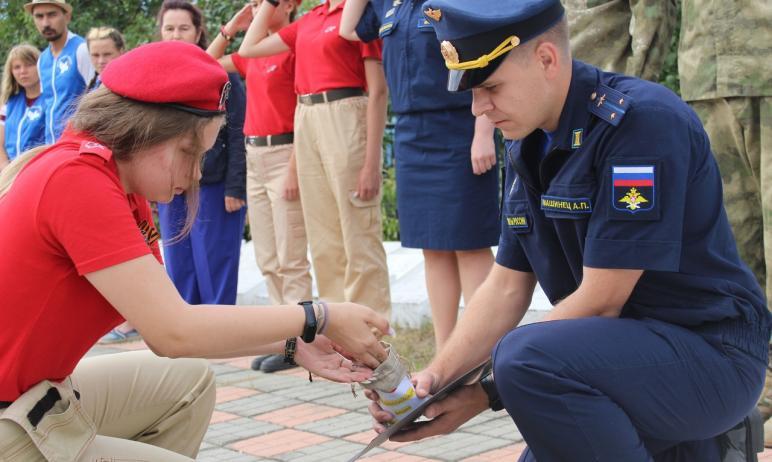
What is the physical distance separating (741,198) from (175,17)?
12.0 feet

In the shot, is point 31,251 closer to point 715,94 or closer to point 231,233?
point 715,94

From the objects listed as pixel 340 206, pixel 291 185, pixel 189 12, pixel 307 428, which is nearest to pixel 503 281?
pixel 307 428

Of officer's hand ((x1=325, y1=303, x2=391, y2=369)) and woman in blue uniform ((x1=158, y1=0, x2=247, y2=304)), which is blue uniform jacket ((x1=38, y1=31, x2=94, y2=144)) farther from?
officer's hand ((x1=325, y1=303, x2=391, y2=369))

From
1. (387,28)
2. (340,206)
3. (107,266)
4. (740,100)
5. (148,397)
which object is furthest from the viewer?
(340,206)

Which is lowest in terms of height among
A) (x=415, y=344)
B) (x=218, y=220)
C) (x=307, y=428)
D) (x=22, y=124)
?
(x=415, y=344)

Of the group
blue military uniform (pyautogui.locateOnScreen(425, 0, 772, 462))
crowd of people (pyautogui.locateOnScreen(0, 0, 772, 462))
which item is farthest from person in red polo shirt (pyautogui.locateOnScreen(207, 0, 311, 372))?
blue military uniform (pyautogui.locateOnScreen(425, 0, 772, 462))

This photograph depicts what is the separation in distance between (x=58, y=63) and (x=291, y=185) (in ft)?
8.84

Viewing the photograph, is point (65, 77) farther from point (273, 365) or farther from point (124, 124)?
point (124, 124)

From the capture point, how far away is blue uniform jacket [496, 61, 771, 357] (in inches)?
97.7

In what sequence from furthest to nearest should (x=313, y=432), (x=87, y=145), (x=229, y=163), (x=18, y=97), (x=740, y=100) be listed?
(x=18, y=97), (x=229, y=163), (x=313, y=432), (x=740, y=100), (x=87, y=145)

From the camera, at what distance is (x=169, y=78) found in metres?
2.58

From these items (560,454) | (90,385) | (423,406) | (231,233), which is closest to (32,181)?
(90,385)

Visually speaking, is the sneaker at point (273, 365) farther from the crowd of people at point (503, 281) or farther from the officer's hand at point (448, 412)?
the officer's hand at point (448, 412)

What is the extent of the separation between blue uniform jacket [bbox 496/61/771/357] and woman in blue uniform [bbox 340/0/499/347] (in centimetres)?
180
